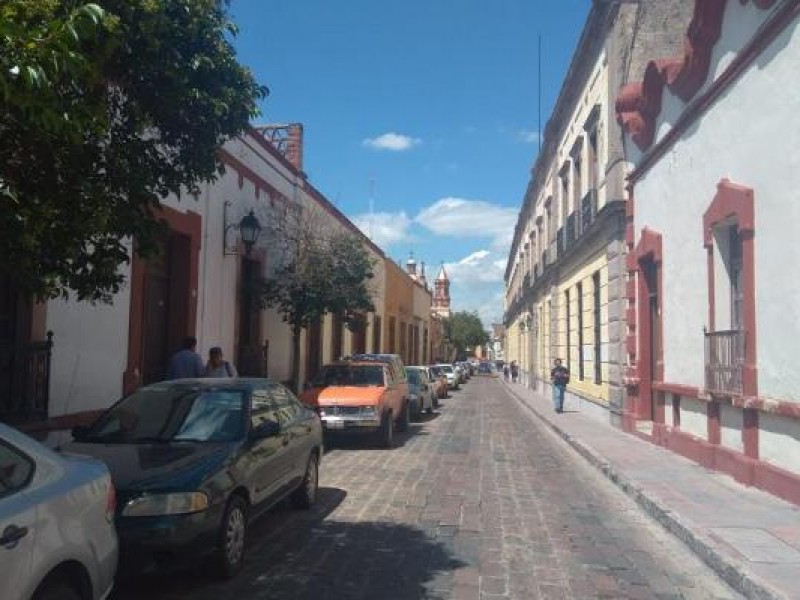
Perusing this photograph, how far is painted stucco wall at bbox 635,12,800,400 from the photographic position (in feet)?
28.7

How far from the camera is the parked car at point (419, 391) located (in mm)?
21781

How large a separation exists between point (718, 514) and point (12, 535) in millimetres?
6952

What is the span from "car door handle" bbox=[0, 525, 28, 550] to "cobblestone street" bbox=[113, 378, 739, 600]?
2.41 metres

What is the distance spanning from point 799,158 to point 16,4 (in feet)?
25.0

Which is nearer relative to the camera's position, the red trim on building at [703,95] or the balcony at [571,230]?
the red trim on building at [703,95]

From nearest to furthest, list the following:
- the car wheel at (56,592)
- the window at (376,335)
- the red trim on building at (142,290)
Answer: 1. the car wheel at (56,592)
2. the red trim on building at (142,290)
3. the window at (376,335)

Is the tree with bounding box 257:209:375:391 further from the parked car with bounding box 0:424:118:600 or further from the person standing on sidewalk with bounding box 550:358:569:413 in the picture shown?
the parked car with bounding box 0:424:118:600

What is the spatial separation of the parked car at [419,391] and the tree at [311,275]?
15.5ft

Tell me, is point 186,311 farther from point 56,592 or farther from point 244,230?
point 56,592

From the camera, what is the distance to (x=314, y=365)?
23.0 m

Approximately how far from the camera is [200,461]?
20.1 feet

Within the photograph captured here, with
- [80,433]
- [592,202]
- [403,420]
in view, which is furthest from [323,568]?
[592,202]

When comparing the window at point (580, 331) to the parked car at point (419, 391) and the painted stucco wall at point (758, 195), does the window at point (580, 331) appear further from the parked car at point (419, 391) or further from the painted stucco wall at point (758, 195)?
the painted stucco wall at point (758, 195)

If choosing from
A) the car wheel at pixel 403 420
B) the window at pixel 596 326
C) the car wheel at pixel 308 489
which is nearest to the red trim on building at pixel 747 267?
the car wheel at pixel 308 489
